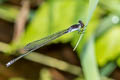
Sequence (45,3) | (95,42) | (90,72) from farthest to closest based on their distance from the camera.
Result: (45,3) < (95,42) < (90,72)

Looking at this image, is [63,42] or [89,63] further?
[63,42]

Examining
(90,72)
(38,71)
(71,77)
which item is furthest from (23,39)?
(90,72)

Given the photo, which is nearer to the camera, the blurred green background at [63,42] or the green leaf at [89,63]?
the green leaf at [89,63]

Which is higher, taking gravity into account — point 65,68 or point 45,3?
point 45,3

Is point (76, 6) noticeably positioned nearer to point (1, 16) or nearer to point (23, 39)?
point (23, 39)

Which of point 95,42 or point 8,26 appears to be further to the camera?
point 8,26

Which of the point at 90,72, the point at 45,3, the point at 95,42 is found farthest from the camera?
the point at 45,3

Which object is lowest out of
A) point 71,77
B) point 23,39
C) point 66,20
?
point 71,77

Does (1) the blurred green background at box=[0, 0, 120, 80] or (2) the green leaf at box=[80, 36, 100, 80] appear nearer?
(2) the green leaf at box=[80, 36, 100, 80]
